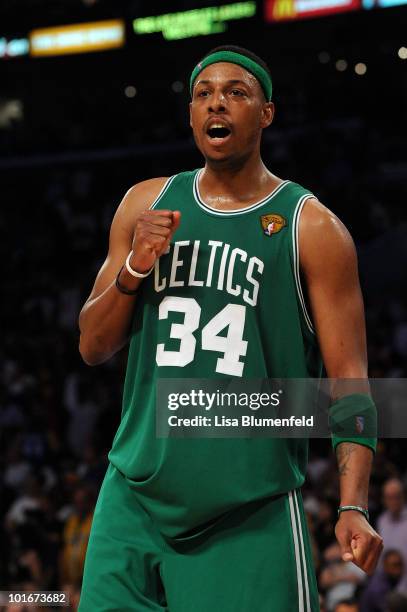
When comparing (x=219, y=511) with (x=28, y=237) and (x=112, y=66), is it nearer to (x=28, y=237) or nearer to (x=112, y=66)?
(x=112, y=66)

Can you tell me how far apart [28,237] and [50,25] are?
3.81m

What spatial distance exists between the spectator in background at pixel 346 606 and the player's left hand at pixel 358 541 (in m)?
3.18

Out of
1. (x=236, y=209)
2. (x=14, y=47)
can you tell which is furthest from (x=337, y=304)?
(x=14, y=47)

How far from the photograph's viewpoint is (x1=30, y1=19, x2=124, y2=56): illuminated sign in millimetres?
11688

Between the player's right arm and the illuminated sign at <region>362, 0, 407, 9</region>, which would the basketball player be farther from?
the illuminated sign at <region>362, 0, 407, 9</region>

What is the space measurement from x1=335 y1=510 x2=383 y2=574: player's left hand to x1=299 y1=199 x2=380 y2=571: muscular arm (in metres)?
0.18

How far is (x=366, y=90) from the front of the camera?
13438 millimetres

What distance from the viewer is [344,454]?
9.66 feet

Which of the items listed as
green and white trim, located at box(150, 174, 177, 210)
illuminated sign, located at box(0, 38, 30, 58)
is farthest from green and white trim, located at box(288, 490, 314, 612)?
illuminated sign, located at box(0, 38, 30, 58)

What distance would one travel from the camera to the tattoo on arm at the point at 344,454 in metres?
2.91

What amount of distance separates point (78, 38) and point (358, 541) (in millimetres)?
10094

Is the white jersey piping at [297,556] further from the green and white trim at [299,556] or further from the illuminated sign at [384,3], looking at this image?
the illuminated sign at [384,3]

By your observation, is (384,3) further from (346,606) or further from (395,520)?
(346,606)

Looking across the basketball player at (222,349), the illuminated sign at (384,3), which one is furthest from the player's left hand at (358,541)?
the illuminated sign at (384,3)
